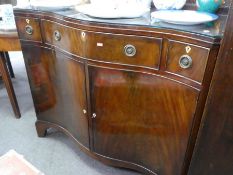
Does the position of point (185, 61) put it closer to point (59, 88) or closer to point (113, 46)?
point (113, 46)

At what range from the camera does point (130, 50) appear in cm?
75

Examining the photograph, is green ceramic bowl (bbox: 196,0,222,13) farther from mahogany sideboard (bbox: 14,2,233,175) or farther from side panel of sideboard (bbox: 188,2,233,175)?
side panel of sideboard (bbox: 188,2,233,175)

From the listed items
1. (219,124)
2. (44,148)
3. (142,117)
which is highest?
(219,124)

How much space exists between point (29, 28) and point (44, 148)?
27.8 inches

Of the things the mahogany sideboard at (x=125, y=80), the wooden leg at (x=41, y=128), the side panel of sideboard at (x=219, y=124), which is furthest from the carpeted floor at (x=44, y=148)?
the side panel of sideboard at (x=219, y=124)

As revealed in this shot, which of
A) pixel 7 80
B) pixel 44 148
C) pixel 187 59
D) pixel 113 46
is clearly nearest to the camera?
pixel 187 59

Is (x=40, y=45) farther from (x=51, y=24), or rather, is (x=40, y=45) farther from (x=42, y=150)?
(x=42, y=150)

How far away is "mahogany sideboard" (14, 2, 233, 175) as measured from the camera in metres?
0.68

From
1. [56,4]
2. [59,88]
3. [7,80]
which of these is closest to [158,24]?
[56,4]

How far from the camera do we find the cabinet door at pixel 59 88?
0.96m

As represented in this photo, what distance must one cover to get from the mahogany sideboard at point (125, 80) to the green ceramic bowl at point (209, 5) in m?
0.05

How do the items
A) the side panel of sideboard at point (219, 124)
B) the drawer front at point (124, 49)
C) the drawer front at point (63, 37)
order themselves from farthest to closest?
the drawer front at point (63, 37) → the drawer front at point (124, 49) → the side panel of sideboard at point (219, 124)

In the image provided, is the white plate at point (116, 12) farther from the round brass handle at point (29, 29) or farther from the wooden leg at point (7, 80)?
the wooden leg at point (7, 80)

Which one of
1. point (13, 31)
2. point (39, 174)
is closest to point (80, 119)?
point (39, 174)
